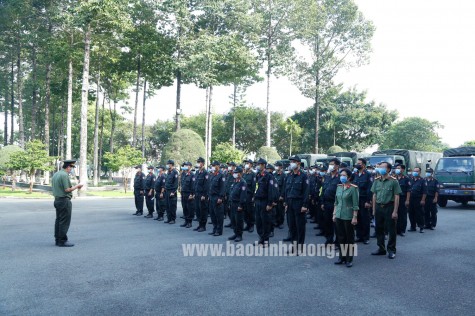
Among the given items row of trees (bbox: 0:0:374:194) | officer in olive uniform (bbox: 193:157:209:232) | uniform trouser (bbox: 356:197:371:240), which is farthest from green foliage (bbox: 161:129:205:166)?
uniform trouser (bbox: 356:197:371:240)

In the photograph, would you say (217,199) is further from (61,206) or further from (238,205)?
(61,206)

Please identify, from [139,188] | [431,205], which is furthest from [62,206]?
[431,205]

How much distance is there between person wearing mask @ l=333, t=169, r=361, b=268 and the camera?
262 inches

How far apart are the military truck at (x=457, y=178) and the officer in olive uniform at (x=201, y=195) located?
11.3 meters

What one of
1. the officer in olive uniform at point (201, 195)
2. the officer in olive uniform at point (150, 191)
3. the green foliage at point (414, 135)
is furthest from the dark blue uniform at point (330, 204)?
the green foliage at point (414, 135)

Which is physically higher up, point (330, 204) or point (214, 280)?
point (330, 204)

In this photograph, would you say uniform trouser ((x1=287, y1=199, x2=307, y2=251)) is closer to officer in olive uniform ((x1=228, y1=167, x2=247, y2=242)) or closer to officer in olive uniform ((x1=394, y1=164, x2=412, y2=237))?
officer in olive uniform ((x1=228, y1=167, x2=247, y2=242))

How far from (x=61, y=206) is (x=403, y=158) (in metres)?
17.9

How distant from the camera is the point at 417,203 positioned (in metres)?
10.4

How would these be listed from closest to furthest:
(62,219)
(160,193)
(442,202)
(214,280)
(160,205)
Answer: (214,280) → (62,219) → (160,205) → (160,193) → (442,202)

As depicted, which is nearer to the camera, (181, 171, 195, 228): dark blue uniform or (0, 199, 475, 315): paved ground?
(0, 199, 475, 315): paved ground

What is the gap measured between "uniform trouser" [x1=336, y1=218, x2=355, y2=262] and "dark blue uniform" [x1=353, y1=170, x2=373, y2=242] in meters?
2.35

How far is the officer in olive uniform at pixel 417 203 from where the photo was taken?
10477 mm

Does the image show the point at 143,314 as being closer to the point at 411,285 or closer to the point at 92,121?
the point at 411,285
